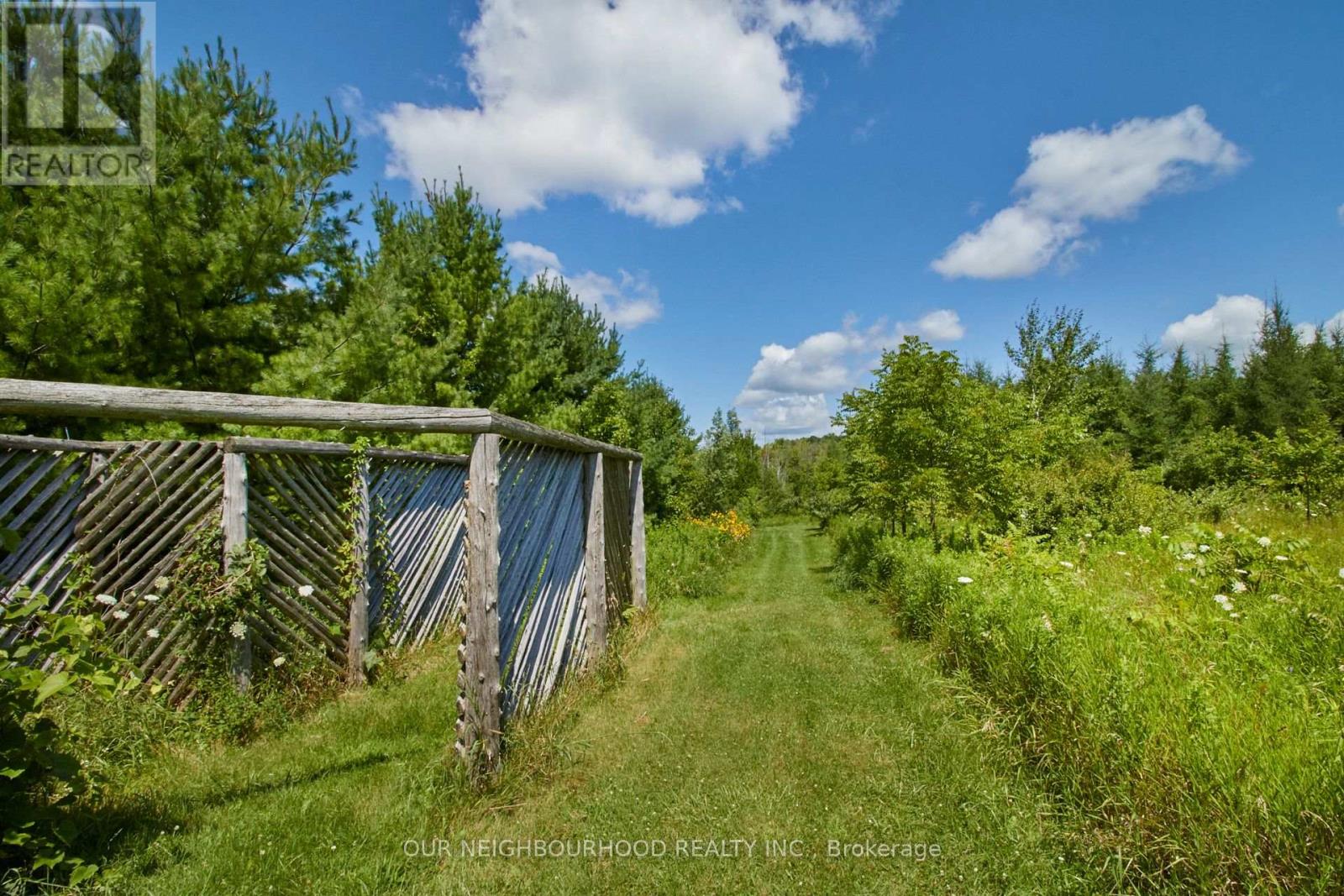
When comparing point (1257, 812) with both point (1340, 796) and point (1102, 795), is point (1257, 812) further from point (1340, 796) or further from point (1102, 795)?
point (1102, 795)

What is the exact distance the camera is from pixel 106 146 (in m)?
4.84

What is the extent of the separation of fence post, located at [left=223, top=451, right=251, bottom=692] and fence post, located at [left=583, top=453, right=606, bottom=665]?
Answer: 2.47 m

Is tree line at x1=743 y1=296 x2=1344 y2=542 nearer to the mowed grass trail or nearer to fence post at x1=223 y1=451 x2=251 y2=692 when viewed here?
the mowed grass trail

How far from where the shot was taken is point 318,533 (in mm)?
4348

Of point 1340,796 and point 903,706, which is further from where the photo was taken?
point 903,706

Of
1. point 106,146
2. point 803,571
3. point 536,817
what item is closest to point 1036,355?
point 803,571

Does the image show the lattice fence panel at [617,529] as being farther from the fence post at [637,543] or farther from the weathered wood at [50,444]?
the weathered wood at [50,444]

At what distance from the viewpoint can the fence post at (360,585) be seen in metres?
4.42

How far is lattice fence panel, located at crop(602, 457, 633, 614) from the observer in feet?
18.7

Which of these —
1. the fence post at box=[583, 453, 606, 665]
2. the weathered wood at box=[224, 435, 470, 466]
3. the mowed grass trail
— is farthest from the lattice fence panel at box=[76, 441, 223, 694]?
the fence post at box=[583, 453, 606, 665]

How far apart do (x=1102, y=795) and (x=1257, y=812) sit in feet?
2.58

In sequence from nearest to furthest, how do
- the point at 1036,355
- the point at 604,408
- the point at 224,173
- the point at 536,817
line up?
the point at 536,817 < the point at 224,173 < the point at 604,408 < the point at 1036,355

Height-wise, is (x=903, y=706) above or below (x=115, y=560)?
below

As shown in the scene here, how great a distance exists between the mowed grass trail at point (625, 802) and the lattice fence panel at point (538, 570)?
0.36 metres
